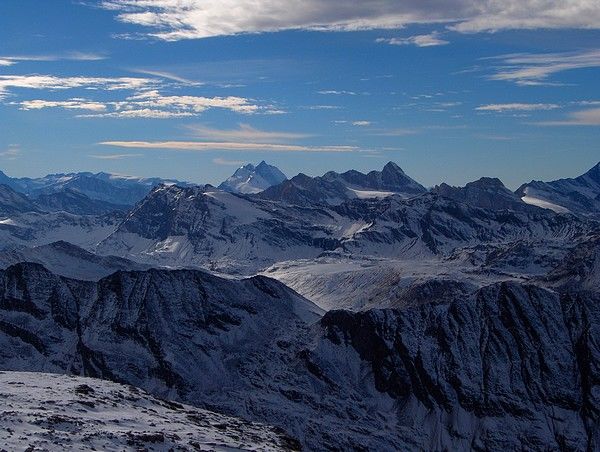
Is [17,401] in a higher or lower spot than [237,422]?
higher

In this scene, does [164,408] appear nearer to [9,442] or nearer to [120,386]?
[120,386]

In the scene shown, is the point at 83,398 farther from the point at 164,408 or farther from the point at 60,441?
the point at 60,441

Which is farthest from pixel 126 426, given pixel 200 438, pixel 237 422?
pixel 237 422

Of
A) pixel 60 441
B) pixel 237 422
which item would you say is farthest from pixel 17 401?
pixel 237 422

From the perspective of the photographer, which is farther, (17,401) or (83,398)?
(83,398)

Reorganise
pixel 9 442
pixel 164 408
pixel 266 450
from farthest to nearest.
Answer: pixel 164 408 < pixel 266 450 < pixel 9 442

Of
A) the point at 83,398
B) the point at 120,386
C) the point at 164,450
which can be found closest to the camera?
the point at 164,450
